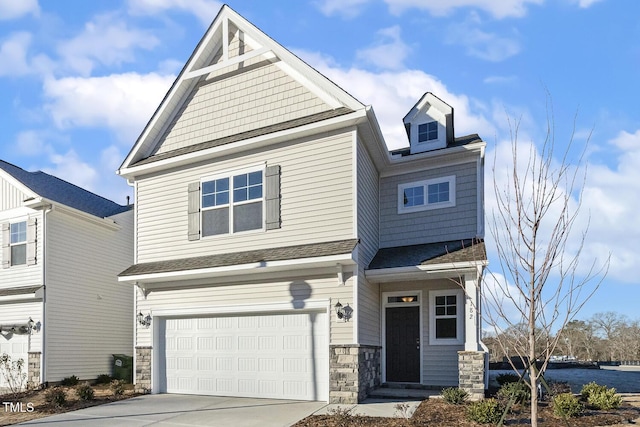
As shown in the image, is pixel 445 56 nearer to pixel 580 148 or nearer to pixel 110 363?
pixel 580 148

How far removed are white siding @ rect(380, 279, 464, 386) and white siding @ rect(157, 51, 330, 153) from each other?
4.99m

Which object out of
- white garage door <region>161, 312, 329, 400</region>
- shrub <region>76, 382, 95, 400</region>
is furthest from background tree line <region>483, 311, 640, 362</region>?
shrub <region>76, 382, 95, 400</region>

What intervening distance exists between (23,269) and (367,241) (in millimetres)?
10998

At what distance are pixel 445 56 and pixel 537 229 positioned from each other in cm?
402

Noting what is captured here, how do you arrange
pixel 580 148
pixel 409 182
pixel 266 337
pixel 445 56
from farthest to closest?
pixel 409 182 → pixel 266 337 → pixel 445 56 → pixel 580 148

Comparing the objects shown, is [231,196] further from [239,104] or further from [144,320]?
[144,320]

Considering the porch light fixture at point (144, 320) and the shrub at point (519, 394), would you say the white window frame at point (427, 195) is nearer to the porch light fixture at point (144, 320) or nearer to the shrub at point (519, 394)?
the shrub at point (519, 394)

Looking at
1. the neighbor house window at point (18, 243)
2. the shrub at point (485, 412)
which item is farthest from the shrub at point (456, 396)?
the neighbor house window at point (18, 243)

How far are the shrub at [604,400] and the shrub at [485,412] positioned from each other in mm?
A: 2181

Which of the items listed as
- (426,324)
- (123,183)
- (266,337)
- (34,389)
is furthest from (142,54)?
(34,389)

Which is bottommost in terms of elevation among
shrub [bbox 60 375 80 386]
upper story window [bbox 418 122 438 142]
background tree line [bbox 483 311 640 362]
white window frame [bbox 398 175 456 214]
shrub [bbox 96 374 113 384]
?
background tree line [bbox 483 311 640 362]

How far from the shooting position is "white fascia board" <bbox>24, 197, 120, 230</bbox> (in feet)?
47.2

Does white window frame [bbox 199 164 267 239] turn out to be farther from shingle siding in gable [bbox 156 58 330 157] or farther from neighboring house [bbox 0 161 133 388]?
neighboring house [bbox 0 161 133 388]

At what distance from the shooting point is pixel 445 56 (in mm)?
8336
